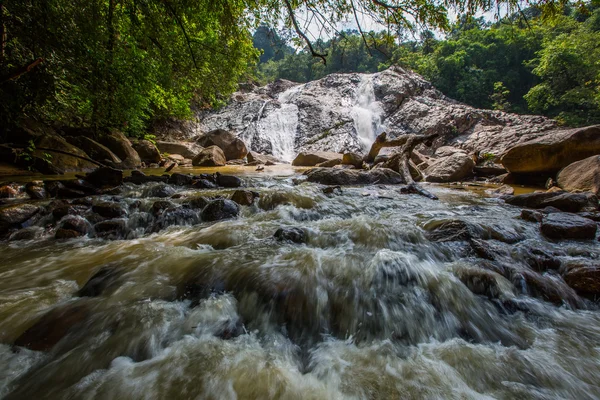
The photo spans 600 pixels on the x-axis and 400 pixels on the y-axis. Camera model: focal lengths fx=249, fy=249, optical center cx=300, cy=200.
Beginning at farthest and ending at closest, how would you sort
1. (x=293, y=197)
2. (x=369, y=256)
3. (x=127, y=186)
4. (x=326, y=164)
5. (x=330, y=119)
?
(x=330, y=119), (x=326, y=164), (x=127, y=186), (x=293, y=197), (x=369, y=256)

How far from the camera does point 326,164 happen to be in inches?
465

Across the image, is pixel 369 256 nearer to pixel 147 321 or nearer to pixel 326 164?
pixel 147 321

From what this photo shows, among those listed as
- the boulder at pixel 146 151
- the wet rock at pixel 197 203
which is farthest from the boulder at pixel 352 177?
the boulder at pixel 146 151

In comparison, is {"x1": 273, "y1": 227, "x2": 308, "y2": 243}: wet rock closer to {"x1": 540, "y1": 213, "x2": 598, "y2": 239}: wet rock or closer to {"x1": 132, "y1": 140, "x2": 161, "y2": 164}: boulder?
{"x1": 540, "y1": 213, "x2": 598, "y2": 239}: wet rock

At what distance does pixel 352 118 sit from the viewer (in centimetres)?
2006

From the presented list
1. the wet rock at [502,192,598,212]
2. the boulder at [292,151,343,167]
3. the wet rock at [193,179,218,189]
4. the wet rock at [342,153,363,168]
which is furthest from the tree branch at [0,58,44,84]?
the boulder at [292,151,343,167]

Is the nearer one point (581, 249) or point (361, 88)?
point (581, 249)

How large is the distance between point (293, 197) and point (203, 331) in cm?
332

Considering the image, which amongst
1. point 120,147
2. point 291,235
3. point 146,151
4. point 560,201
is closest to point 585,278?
point 291,235

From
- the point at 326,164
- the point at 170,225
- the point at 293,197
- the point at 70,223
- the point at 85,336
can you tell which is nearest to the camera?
the point at 85,336

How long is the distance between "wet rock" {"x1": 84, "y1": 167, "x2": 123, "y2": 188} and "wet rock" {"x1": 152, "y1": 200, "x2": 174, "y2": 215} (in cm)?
210

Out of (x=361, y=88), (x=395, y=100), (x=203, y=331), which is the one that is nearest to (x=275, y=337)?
(x=203, y=331)

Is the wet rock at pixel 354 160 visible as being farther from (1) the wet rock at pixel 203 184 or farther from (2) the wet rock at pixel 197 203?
(2) the wet rock at pixel 197 203

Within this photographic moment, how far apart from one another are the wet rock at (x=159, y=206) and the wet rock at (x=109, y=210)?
411 millimetres
